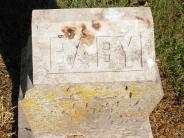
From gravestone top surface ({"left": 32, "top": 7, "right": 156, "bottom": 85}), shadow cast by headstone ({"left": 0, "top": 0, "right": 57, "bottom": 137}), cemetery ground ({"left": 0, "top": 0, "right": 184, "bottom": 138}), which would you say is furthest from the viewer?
shadow cast by headstone ({"left": 0, "top": 0, "right": 57, "bottom": 137})

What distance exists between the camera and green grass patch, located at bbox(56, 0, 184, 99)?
419 centimetres

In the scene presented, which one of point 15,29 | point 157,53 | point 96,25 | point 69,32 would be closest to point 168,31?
point 157,53

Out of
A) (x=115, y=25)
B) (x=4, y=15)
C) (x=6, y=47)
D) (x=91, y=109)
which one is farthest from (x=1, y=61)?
(x=115, y=25)

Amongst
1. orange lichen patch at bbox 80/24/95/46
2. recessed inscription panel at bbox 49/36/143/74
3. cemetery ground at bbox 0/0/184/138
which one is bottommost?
cemetery ground at bbox 0/0/184/138

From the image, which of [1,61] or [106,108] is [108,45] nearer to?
[106,108]

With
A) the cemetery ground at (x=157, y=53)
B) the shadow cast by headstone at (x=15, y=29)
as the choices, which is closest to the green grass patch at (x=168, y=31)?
the cemetery ground at (x=157, y=53)

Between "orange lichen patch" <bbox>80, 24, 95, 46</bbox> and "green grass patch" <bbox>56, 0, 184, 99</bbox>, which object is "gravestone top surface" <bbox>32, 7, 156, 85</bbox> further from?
"green grass patch" <bbox>56, 0, 184, 99</bbox>

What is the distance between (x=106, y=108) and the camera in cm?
312

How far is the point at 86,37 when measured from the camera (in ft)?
9.23

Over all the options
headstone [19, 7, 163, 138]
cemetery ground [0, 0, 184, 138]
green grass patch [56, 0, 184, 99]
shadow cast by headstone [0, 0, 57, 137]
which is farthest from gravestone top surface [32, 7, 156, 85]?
green grass patch [56, 0, 184, 99]

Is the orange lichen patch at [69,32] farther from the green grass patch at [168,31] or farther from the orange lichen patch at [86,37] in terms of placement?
the green grass patch at [168,31]

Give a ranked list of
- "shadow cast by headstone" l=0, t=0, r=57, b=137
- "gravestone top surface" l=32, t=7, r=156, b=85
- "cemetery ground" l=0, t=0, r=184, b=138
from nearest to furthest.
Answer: "gravestone top surface" l=32, t=7, r=156, b=85 → "cemetery ground" l=0, t=0, r=184, b=138 → "shadow cast by headstone" l=0, t=0, r=57, b=137

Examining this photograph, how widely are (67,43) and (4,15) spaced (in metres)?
2.05

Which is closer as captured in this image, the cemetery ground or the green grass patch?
the cemetery ground
